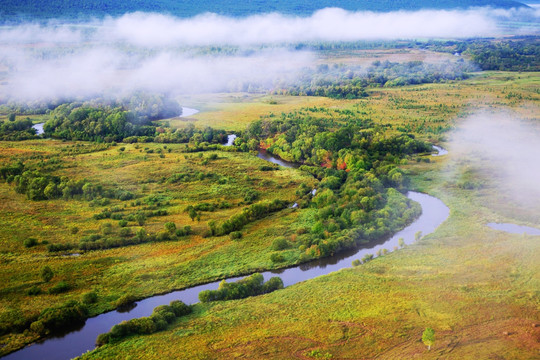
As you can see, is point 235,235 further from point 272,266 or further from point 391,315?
point 391,315

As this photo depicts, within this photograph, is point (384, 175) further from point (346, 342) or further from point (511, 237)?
point (346, 342)

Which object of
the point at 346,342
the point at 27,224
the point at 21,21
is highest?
the point at 21,21

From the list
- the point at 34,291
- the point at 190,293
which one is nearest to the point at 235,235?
the point at 190,293

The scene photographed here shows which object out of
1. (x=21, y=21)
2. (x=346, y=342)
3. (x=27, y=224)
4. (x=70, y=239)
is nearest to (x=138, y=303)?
(x=70, y=239)

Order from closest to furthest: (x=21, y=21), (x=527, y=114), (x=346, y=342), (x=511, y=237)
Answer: (x=346, y=342)
(x=511, y=237)
(x=527, y=114)
(x=21, y=21)

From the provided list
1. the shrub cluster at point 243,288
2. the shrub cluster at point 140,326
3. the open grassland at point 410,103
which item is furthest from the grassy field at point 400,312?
the open grassland at point 410,103

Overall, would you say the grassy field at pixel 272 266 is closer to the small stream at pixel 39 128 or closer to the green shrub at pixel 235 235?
the green shrub at pixel 235 235

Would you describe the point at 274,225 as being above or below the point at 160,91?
below
